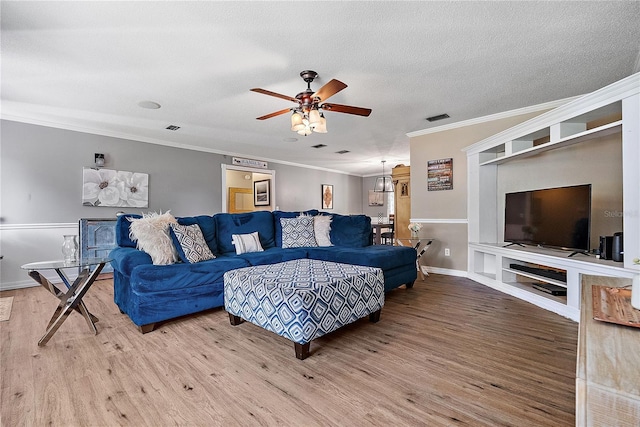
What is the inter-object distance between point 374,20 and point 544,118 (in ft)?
6.96

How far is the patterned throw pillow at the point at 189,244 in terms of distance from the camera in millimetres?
3070

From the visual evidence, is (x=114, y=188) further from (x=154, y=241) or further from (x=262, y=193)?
(x=262, y=193)

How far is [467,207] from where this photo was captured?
14.8ft

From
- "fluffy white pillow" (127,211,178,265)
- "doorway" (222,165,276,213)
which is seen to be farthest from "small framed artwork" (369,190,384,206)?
"fluffy white pillow" (127,211,178,265)

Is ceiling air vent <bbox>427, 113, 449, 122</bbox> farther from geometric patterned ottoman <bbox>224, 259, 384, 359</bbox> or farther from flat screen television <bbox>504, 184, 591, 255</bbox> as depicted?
geometric patterned ottoman <bbox>224, 259, 384, 359</bbox>

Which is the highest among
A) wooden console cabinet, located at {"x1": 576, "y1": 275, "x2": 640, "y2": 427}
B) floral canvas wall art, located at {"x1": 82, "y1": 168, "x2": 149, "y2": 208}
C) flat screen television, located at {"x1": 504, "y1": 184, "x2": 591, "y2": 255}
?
floral canvas wall art, located at {"x1": 82, "y1": 168, "x2": 149, "y2": 208}

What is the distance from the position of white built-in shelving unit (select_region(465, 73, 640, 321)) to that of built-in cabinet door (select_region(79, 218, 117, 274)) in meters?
5.44

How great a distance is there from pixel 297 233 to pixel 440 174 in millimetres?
2474

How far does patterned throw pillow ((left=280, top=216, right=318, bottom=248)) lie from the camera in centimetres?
428

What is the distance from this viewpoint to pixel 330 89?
2588mm

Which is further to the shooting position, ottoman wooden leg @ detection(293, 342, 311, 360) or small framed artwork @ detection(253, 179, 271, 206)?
small framed artwork @ detection(253, 179, 271, 206)

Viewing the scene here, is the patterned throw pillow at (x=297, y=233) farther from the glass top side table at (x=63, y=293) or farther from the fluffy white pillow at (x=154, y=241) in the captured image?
the glass top side table at (x=63, y=293)

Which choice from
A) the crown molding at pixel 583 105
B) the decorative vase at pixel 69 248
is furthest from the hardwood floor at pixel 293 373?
the crown molding at pixel 583 105

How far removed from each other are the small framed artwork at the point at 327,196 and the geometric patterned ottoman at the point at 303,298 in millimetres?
6174
